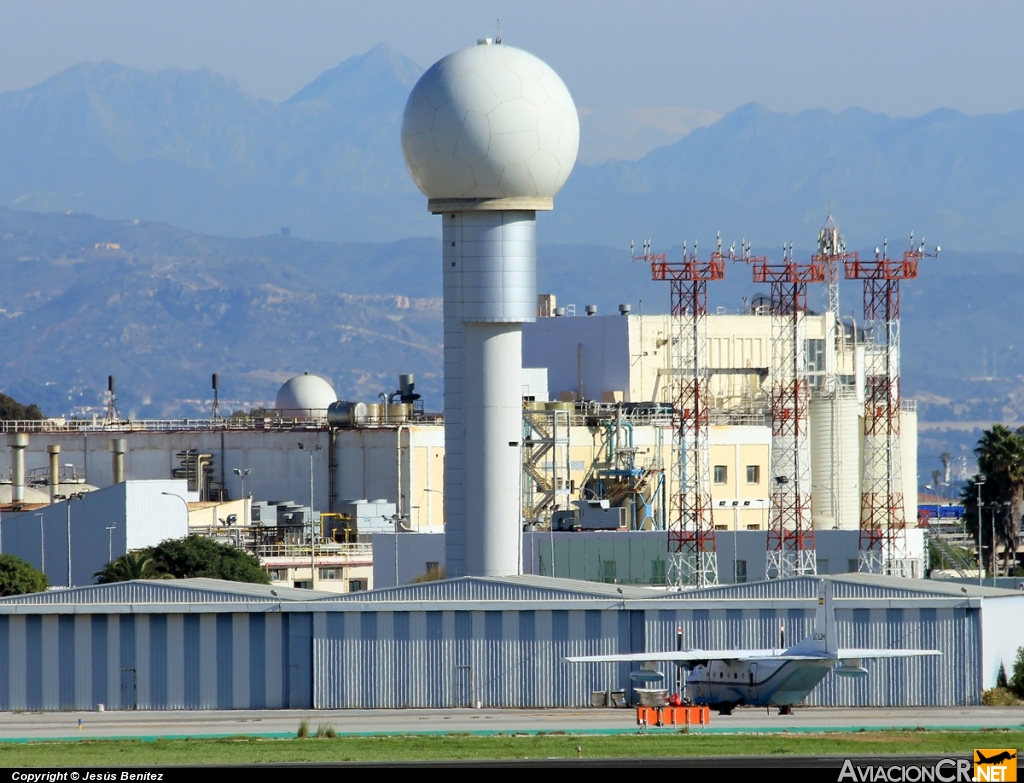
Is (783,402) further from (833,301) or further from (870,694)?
(870,694)

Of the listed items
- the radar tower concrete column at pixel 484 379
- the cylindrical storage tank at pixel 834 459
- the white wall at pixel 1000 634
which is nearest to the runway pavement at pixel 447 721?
the white wall at pixel 1000 634

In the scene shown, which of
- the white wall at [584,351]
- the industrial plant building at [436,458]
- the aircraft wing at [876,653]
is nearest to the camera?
the aircraft wing at [876,653]

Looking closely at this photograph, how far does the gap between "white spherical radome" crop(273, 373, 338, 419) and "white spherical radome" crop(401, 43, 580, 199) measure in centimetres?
5729

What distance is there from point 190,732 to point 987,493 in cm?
8046

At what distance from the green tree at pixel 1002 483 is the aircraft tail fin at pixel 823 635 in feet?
213

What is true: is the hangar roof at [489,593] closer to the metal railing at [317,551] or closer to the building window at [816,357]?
the metal railing at [317,551]

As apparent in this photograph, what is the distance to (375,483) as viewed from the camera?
112m

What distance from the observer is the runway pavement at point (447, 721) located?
176 ft

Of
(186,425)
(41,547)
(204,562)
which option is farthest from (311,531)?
(186,425)

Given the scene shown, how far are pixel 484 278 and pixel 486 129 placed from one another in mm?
5293

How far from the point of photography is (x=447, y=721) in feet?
186

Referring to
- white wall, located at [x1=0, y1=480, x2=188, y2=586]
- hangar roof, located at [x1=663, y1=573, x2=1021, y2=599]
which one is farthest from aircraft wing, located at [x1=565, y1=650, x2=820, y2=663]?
white wall, located at [x1=0, y1=480, x2=188, y2=586]

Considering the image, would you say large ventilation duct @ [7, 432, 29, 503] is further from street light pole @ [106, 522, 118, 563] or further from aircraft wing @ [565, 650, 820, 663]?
aircraft wing @ [565, 650, 820, 663]

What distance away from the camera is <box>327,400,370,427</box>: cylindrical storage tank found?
376ft
